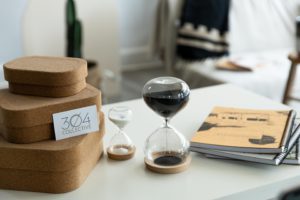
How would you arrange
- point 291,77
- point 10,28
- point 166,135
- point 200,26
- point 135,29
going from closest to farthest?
1. point 166,135
2. point 291,77
3. point 10,28
4. point 200,26
5. point 135,29

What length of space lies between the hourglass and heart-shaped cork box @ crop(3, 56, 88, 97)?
0.52 feet

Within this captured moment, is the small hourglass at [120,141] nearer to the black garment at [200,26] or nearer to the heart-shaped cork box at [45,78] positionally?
the heart-shaped cork box at [45,78]

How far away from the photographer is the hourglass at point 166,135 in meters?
1.07

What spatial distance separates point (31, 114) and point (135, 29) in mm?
2603

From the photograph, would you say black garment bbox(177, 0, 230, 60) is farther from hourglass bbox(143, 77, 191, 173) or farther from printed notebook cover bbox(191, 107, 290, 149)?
hourglass bbox(143, 77, 191, 173)

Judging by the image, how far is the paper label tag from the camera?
Answer: 1011mm

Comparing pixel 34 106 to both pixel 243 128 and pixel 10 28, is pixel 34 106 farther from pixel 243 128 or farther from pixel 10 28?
pixel 10 28

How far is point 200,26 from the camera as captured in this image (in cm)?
270

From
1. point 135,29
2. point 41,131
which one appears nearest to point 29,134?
point 41,131

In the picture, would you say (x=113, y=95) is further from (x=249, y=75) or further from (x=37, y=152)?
(x=37, y=152)

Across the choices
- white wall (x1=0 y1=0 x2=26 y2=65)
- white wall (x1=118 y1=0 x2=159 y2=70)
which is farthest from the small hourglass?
white wall (x1=118 y1=0 x2=159 y2=70)

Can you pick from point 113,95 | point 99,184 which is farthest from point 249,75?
point 99,184

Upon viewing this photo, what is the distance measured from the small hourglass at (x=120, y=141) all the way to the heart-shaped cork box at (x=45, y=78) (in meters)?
0.12

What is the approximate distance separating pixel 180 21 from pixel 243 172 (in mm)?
1729
